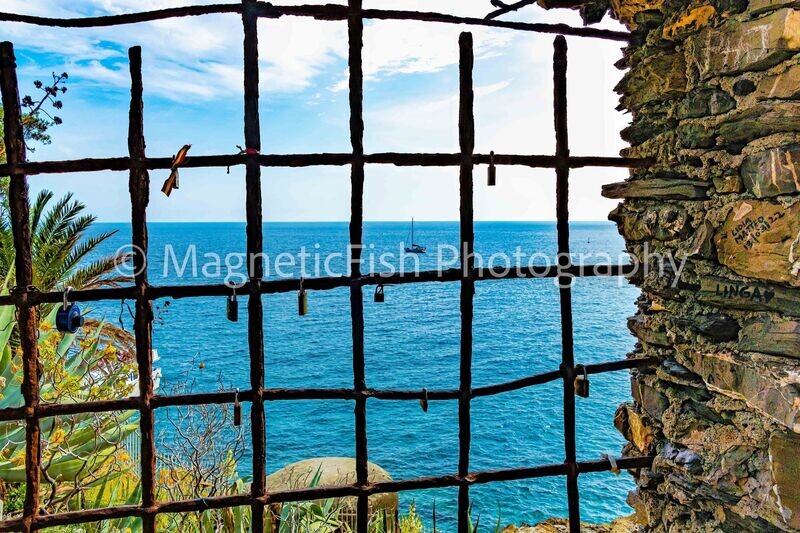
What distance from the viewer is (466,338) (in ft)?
6.11

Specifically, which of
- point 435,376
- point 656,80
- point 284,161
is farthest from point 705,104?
point 435,376

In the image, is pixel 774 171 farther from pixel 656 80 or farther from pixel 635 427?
pixel 635 427

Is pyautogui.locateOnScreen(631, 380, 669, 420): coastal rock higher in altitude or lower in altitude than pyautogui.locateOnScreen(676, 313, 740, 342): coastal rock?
lower

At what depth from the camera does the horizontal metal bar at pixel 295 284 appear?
5.56 ft

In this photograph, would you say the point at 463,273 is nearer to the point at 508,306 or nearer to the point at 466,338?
the point at 466,338

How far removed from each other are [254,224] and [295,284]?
0.67 ft

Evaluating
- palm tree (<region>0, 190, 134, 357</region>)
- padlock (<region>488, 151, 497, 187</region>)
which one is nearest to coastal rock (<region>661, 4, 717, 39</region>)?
padlock (<region>488, 151, 497, 187</region>)

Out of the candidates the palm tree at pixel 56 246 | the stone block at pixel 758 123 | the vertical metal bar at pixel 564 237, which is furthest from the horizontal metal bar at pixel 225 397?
the palm tree at pixel 56 246

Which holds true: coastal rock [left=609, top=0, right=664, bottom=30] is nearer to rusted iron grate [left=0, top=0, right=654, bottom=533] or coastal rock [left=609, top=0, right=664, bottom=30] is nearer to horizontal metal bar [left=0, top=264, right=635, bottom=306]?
rusted iron grate [left=0, top=0, right=654, bottom=533]

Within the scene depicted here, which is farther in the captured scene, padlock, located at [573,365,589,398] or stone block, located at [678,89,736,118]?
padlock, located at [573,365,589,398]

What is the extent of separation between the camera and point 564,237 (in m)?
1.94

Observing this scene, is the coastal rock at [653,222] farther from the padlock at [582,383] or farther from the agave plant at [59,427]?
the agave plant at [59,427]

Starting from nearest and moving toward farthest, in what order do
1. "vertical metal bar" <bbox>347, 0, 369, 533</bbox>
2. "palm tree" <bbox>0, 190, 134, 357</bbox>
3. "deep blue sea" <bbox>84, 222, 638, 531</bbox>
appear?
"vertical metal bar" <bbox>347, 0, 369, 533</bbox>, "palm tree" <bbox>0, 190, 134, 357</bbox>, "deep blue sea" <bbox>84, 222, 638, 531</bbox>

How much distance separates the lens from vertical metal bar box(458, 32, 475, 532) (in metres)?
1.80
